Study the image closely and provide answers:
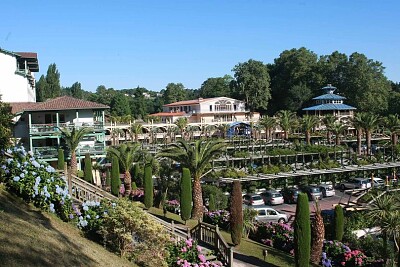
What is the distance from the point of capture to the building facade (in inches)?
1499

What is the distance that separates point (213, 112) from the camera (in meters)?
82.6

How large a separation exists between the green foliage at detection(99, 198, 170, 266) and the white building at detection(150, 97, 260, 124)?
64.5 metres

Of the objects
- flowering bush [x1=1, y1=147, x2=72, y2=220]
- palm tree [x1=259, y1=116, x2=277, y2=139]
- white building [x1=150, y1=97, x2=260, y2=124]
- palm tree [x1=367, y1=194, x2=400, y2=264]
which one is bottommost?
palm tree [x1=367, y1=194, x2=400, y2=264]

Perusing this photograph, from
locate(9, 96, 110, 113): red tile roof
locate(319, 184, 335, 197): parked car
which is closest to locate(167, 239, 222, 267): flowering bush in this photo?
locate(319, 184, 335, 197): parked car

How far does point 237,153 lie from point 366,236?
2718 centimetres

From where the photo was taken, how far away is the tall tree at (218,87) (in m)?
114

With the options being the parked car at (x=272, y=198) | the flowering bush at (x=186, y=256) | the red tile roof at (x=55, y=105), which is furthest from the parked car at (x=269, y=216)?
the red tile roof at (x=55, y=105)

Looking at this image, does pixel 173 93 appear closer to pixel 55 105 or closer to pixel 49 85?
pixel 49 85

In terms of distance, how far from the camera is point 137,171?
35.7 metres

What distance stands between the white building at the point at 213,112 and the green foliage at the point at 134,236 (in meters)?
64.5

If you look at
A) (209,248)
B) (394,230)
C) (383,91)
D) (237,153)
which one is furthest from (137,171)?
(383,91)

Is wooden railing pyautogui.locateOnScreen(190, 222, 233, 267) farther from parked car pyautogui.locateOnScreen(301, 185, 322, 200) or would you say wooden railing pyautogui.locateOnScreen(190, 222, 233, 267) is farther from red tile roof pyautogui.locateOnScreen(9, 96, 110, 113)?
red tile roof pyautogui.locateOnScreen(9, 96, 110, 113)

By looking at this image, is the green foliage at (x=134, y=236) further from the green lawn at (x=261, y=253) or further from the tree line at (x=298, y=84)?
the tree line at (x=298, y=84)

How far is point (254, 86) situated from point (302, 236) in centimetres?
8003
